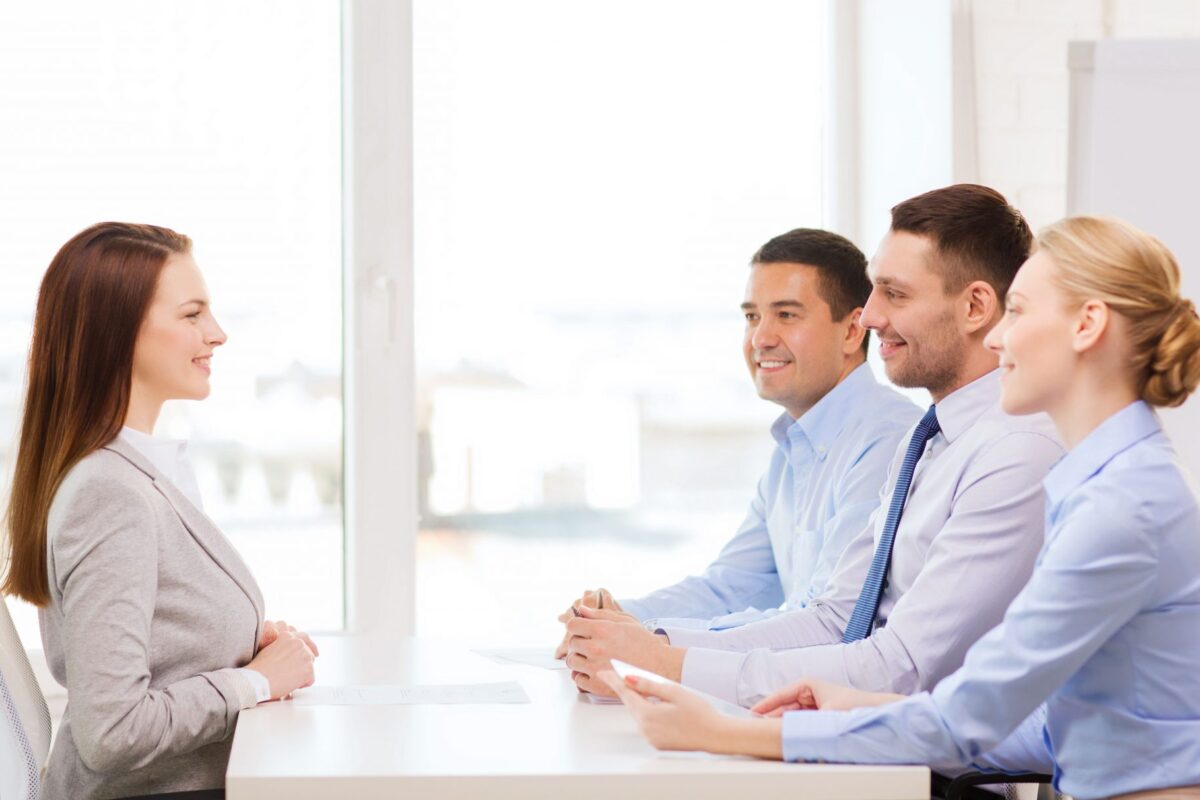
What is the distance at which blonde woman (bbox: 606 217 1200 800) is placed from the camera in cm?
142

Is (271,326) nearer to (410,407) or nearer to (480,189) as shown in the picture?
(410,407)

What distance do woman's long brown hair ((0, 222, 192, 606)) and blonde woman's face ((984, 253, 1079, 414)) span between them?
3.82ft

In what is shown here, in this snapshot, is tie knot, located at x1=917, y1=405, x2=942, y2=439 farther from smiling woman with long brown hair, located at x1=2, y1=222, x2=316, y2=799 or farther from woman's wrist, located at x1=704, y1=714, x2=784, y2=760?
smiling woman with long brown hair, located at x1=2, y1=222, x2=316, y2=799

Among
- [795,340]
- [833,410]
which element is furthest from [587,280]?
[833,410]

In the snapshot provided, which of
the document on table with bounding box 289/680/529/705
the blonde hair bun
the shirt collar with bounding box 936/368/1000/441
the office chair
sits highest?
the blonde hair bun

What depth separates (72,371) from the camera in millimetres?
1803

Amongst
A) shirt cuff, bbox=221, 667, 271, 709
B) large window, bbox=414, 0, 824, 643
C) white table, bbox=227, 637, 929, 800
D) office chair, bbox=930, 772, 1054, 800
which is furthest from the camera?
large window, bbox=414, 0, 824, 643

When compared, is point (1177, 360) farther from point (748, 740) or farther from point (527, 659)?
point (527, 659)

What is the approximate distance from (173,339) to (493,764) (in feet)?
2.73

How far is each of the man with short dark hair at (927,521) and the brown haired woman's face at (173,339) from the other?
669mm

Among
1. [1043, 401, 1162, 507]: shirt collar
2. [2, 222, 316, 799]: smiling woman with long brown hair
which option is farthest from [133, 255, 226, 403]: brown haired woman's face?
[1043, 401, 1162, 507]: shirt collar

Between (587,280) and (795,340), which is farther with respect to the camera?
(587,280)

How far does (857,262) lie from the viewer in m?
2.71

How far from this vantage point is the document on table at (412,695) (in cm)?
176
